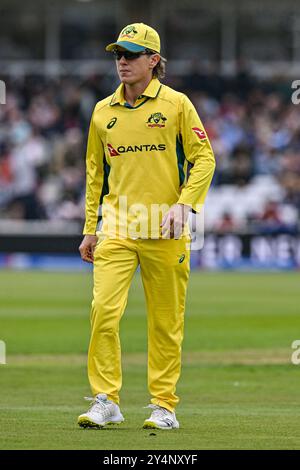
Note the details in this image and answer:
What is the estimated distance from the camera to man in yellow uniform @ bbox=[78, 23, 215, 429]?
7.54 metres

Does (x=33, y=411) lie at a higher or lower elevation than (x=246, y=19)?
lower

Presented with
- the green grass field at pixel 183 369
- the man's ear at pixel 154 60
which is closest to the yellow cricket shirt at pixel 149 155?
the man's ear at pixel 154 60

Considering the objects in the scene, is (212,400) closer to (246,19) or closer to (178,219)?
(178,219)

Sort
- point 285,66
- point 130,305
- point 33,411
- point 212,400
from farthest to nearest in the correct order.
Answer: point 285,66 < point 130,305 < point 212,400 < point 33,411

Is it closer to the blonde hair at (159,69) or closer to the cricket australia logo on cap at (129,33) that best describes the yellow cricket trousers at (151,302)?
the blonde hair at (159,69)

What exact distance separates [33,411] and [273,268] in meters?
18.1

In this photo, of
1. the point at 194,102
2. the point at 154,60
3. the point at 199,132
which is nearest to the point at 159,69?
the point at 154,60

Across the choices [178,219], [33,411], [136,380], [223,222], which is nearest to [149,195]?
[178,219]

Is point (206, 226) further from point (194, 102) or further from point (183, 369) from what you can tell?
point (183, 369)

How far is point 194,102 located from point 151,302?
23137 mm

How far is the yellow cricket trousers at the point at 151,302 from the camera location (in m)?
7.51

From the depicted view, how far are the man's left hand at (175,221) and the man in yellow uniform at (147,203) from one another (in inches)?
2.4

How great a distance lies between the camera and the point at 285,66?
32.1m

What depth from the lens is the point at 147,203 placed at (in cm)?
770
